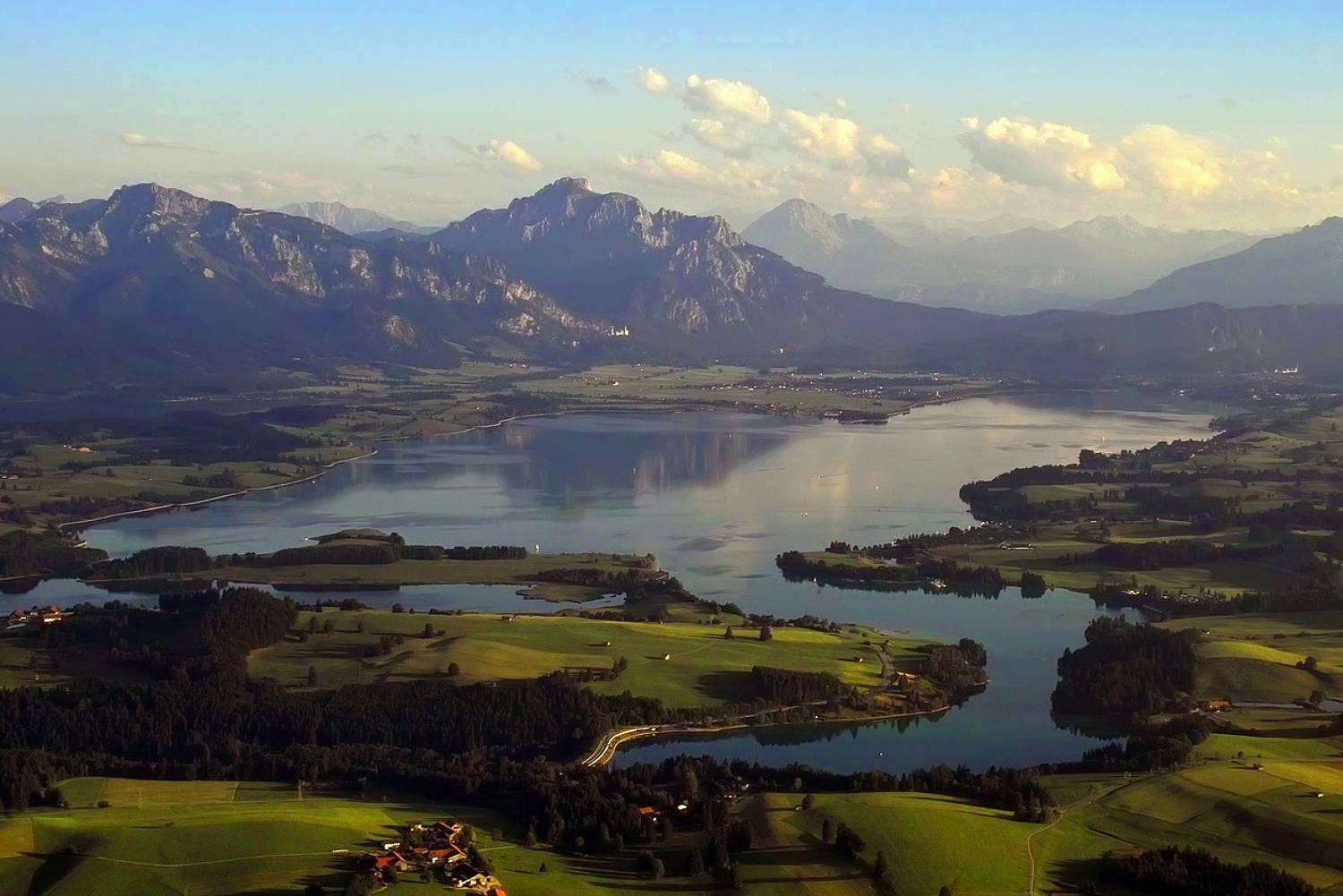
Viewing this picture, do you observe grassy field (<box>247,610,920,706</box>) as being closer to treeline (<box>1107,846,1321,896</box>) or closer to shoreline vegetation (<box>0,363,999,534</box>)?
treeline (<box>1107,846,1321,896</box>)

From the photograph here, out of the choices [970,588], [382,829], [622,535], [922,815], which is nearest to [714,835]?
[922,815]

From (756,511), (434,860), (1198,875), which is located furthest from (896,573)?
(434,860)

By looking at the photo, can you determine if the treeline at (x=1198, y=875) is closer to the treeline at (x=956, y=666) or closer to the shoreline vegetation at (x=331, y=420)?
the treeline at (x=956, y=666)

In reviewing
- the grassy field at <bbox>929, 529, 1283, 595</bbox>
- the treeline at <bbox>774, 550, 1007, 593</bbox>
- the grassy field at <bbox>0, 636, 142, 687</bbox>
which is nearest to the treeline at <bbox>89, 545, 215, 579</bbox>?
the grassy field at <bbox>0, 636, 142, 687</bbox>

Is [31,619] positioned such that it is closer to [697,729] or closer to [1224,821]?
[697,729]

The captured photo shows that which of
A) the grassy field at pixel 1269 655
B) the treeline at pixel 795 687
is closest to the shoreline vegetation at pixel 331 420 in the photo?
the treeline at pixel 795 687
